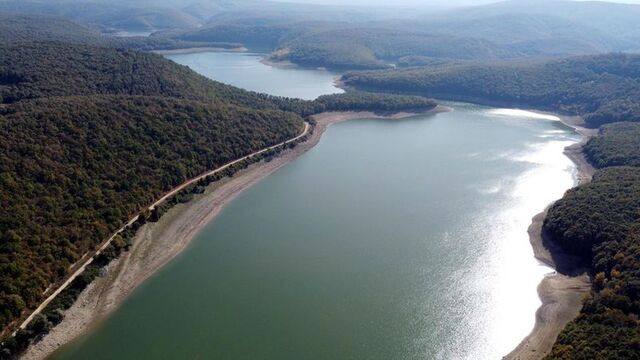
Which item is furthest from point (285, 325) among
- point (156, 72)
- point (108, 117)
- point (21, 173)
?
point (156, 72)

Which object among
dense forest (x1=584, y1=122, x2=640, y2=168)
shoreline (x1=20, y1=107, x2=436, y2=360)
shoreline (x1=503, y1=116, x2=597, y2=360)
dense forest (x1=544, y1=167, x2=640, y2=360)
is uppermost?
dense forest (x1=584, y1=122, x2=640, y2=168)

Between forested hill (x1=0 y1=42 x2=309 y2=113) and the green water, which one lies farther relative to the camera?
forested hill (x1=0 y1=42 x2=309 y2=113)

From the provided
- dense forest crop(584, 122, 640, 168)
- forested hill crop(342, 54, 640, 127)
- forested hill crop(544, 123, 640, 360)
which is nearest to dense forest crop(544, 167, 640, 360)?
forested hill crop(544, 123, 640, 360)

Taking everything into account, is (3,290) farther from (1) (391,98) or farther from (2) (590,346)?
(1) (391,98)

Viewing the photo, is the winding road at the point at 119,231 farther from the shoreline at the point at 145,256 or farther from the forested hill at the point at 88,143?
the shoreline at the point at 145,256

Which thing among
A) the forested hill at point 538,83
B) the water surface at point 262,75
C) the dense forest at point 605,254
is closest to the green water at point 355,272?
→ the dense forest at point 605,254

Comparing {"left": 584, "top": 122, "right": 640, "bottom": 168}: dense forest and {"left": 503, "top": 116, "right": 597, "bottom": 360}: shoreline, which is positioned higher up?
{"left": 584, "top": 122, "right": 640, "bottom": 168}: dense forest

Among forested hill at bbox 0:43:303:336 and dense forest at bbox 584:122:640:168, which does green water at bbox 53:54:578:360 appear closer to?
dense forest at bbox 584:122:640:168
